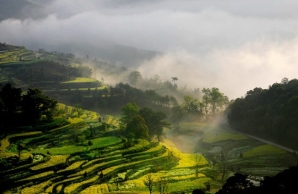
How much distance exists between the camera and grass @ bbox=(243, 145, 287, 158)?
5378 centimetres

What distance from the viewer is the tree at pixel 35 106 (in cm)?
5042

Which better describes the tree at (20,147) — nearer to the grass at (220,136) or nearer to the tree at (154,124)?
the tree at (154,124)

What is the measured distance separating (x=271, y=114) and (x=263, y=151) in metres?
12.1

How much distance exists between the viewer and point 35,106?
167 feet

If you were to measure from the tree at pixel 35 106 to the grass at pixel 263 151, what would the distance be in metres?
36.7

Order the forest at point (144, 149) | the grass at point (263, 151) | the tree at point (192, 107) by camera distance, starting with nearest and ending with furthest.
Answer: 1. the forest at point (144, 149)
2. the grass at point (263, 151)
3. the tree at point (192, 107)

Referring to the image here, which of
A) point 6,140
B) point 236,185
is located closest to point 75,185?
point 6,140

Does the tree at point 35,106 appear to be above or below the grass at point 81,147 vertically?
above

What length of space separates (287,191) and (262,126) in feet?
143

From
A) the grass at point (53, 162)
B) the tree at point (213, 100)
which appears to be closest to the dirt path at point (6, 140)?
the grass at point (53, 162)

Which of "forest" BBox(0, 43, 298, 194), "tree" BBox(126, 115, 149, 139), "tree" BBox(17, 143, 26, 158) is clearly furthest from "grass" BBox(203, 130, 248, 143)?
"tree" BBox(17, 143, 26, 158)

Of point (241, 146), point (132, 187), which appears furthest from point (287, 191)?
point (241, 146)

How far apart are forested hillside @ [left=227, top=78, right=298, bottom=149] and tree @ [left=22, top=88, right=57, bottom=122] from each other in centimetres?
4356

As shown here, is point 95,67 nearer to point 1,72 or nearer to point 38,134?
point 1,72
